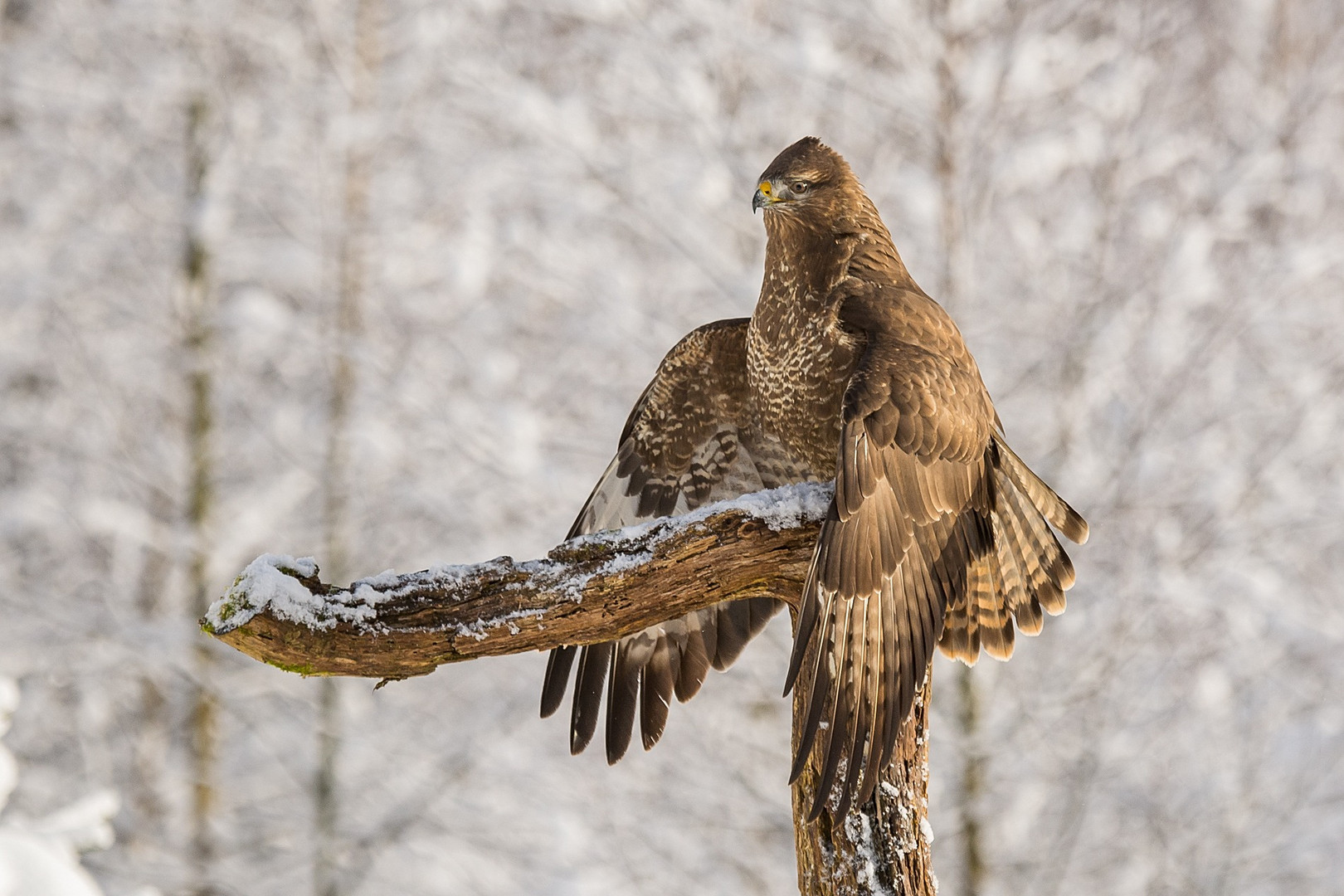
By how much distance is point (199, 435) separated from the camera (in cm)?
916

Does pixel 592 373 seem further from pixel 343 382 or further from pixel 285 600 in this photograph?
pixel 285 600

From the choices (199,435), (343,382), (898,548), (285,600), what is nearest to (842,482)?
(898,548)

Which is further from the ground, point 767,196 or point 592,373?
point 592,373

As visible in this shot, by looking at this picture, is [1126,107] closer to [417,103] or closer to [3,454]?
[417,103]

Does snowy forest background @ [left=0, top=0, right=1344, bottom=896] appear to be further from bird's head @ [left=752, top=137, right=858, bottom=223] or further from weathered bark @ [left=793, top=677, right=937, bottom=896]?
weathered bark @ [left=793, top=677, right=937, bottom=896]

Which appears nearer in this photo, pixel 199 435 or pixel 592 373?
pixel 592 373

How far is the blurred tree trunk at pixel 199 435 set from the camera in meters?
8.95

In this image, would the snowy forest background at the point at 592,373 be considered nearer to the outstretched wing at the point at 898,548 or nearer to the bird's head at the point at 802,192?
the bird's head at the point at 802,192

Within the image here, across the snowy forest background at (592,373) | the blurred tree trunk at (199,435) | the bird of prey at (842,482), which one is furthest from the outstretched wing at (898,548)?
the blurred tree trunk at (199,435)

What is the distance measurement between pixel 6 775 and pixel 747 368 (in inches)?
97.8

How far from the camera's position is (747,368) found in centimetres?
411

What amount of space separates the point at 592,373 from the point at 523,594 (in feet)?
18.7

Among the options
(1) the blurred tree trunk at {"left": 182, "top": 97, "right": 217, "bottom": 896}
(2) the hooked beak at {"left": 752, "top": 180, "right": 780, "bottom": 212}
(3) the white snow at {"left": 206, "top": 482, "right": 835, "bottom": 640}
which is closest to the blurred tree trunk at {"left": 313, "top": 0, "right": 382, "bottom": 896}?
(1) the blurred tree trunk at {"left": 182, "top": 97, "right": 217, "bottom": 896}

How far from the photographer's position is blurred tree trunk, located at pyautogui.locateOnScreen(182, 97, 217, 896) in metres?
8.95
